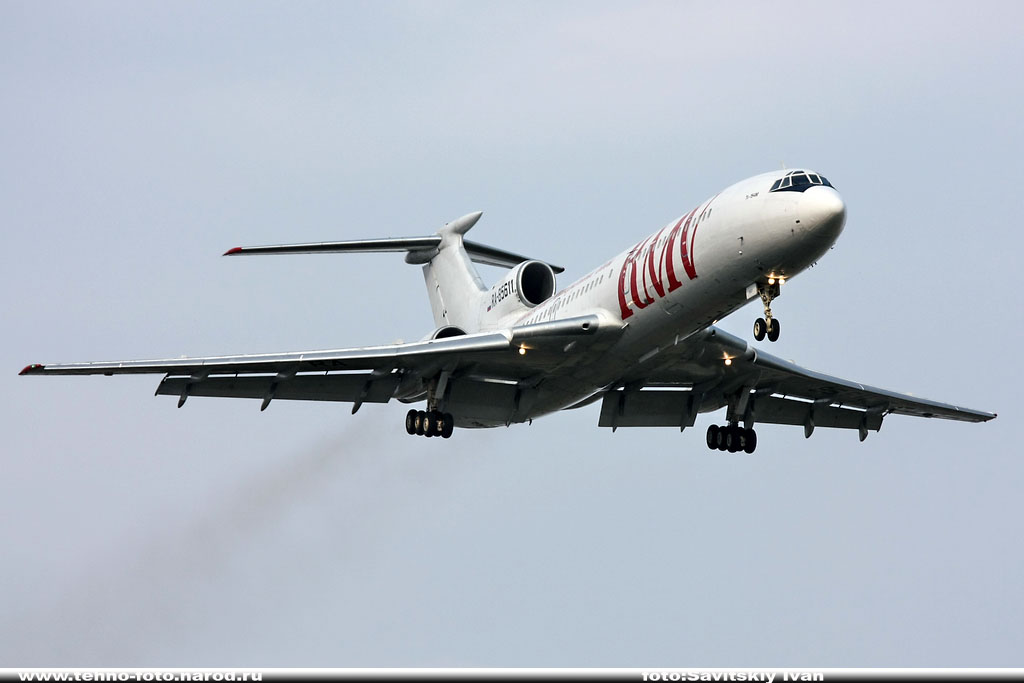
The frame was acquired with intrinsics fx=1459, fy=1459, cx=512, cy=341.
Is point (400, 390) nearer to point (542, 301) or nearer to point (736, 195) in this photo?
point (542, 301)

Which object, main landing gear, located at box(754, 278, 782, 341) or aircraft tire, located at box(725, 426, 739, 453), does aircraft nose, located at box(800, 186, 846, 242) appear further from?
aircraft tire, located at box(725, 426, 739, 453)

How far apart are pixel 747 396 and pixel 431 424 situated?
260 inches

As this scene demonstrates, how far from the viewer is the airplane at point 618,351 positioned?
2361cm

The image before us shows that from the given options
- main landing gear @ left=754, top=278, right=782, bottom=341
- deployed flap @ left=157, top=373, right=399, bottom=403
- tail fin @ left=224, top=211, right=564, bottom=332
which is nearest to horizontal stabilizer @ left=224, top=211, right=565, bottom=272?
tail fin @ left=224, top=211, right=564, bottom=332

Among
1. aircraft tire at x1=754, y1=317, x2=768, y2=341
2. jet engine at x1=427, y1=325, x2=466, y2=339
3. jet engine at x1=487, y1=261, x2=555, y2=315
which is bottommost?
jet engine at x1=427, y1=325, x2=466, y2=339

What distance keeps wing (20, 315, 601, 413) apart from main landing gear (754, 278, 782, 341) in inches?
121

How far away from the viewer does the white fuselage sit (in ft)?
75.7

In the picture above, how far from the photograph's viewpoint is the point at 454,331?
29.8 meters

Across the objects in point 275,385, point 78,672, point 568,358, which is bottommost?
point 78,672

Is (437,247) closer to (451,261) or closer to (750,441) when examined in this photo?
(451,261)

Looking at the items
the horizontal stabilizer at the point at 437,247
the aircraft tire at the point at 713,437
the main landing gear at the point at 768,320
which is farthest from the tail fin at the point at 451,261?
the main landing gear at the point at 768,320

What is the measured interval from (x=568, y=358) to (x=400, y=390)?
4055 millimetres

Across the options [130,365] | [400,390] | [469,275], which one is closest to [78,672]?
[130,365]

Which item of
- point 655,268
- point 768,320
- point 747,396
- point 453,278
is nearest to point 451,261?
point 453,278
